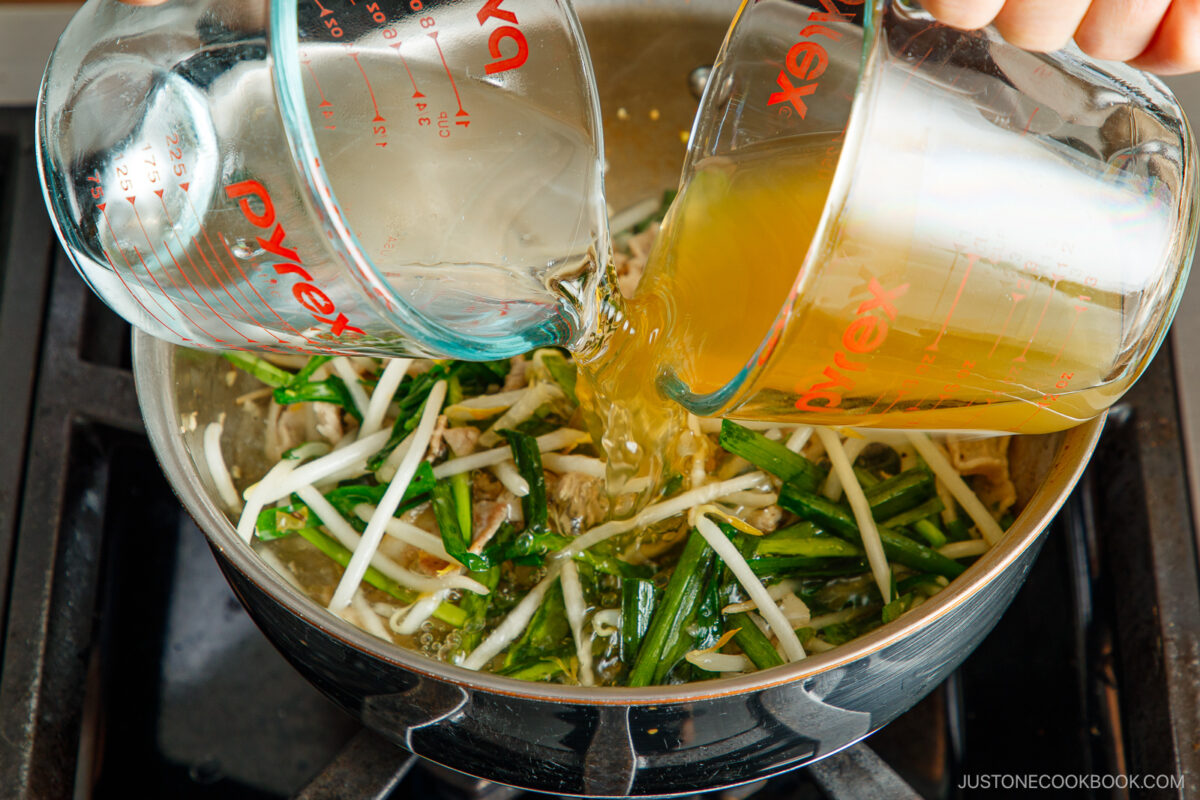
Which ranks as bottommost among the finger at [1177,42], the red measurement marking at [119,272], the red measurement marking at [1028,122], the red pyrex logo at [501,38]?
the red measurement marking at [119,272]

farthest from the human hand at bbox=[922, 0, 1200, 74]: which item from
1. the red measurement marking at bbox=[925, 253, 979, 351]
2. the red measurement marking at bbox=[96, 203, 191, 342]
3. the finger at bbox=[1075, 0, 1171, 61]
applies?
the red measurement marking at bbox=[96, 203, 191, 342]

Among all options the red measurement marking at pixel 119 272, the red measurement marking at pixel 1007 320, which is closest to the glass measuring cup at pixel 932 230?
the red measurement marking at pixel 1007 320

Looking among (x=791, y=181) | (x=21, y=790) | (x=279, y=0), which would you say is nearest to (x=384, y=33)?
(x=279, y=0)

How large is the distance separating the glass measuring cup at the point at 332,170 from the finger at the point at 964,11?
15.2 inches

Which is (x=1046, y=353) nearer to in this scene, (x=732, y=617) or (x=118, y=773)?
(x=732, y=617)

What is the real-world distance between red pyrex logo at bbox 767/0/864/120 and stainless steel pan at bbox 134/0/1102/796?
441mm

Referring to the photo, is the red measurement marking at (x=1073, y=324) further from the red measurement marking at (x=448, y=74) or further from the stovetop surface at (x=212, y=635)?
the red measurement marking at (x=448, y=74)

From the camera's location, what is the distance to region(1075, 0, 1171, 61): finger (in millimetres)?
765

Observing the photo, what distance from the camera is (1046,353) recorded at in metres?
0.86

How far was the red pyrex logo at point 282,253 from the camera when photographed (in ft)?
2.48

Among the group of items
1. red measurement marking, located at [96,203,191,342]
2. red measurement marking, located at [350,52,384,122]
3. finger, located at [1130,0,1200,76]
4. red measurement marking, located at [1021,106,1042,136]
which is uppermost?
finger, located at [1130,0,1200,76]

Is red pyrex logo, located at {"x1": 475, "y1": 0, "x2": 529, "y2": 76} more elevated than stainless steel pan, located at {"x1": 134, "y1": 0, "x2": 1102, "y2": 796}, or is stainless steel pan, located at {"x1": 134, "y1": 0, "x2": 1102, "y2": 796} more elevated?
red pyrex logo, located at {"x1": 475, "y1": 0, "x2": 529, "y2": 76}

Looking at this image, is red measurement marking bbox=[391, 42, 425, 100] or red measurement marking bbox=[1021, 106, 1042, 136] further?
red measurement marking bbox=[391, 42, 425, 100]

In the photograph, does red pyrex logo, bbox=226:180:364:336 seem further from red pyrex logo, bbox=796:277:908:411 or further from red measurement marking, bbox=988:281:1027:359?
red measurement marking, bbox=988:281:1027:359
